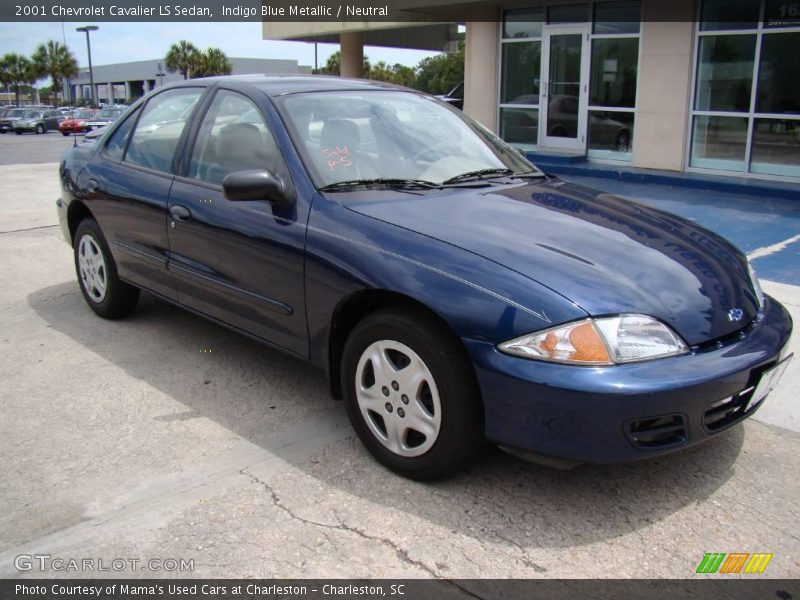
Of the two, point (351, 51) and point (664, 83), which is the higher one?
point (351, 51)

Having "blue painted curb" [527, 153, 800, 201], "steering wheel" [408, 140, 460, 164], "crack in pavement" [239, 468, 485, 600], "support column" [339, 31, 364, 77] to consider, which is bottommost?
"crack in pavement" [239, 468, 485, 600]

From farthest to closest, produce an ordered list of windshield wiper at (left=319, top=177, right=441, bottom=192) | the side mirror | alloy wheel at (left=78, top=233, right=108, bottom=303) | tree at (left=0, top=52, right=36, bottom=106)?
1. tree at (left=0, top=52, right=36, bottom=106)
2. alloy wheel at (left=78, top=233, right=108, bottom=303)
3. windshield wiper at (left=319, top=177, right=441, bottom=192)
4. the side mirror

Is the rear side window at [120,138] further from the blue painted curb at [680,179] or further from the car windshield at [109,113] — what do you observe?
the car windshield at [109,113]

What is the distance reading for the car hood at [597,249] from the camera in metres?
2.80

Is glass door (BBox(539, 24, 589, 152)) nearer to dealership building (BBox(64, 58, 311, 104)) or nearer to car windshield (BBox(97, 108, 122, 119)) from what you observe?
car windshield (BBox(97, 108, 122, 119))

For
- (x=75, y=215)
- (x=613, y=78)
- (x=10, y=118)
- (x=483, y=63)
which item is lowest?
(x=75, y=215)

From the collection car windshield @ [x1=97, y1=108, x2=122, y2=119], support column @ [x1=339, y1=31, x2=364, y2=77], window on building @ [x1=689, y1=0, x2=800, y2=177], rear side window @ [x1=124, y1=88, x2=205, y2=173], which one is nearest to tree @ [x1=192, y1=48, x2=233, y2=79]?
car windshield @ [x1=97, y1=108, x2=122, y2=119]

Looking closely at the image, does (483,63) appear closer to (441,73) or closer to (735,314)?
(735,314)

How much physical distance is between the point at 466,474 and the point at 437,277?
91cm

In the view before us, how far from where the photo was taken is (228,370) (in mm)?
4371

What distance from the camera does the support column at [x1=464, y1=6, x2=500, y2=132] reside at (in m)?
14.6

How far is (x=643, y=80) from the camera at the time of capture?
1210 centimetres

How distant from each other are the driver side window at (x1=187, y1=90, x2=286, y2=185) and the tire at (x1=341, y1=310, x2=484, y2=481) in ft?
3.52

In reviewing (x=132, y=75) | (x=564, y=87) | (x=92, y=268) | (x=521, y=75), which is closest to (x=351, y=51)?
(x=521, y=75)
